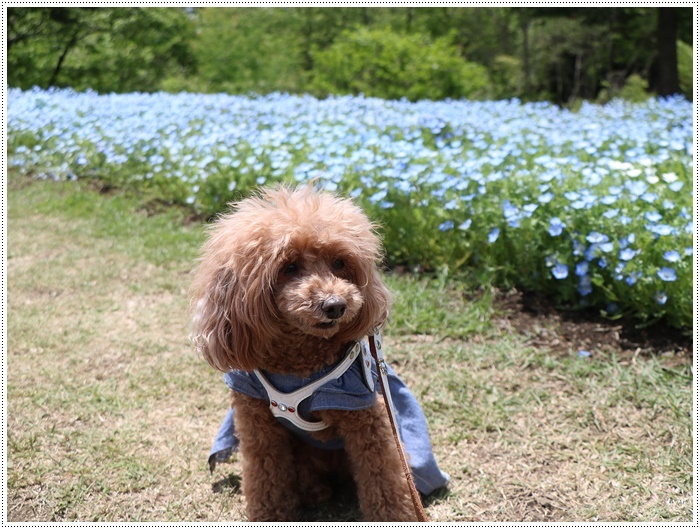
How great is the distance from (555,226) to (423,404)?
131 cm

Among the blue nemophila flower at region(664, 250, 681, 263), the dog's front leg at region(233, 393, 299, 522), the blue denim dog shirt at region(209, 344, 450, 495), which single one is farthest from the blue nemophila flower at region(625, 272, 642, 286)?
the dog's front leg at region(233, 393, 299, 522)

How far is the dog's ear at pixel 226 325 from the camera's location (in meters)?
2.02

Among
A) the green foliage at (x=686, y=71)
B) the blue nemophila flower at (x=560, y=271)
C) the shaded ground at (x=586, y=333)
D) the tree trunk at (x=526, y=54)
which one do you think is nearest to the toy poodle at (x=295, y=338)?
the shaded ground at (x=586, y=333)

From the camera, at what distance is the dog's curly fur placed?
1976mm

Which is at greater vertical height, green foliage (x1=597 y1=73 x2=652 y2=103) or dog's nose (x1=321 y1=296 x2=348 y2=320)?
dog's nose (x1=321 y1=296 x2=348 y2=320)

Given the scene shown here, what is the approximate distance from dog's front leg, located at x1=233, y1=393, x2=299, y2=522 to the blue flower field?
1.97 meters

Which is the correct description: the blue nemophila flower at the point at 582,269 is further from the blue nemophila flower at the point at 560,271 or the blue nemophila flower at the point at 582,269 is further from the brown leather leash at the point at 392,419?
the brown leather leash at the point at 392,419

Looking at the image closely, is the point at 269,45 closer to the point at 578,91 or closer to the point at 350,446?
the point at 578,91

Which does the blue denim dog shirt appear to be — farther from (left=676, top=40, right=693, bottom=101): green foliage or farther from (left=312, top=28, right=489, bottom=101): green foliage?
(left=676, top=40, right=693, bottom=101): green foliage

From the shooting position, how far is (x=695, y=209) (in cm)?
357

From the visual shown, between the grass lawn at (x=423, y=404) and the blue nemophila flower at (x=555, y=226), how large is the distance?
0.53m

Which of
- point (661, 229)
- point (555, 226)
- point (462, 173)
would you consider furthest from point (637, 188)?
point (462, 173)

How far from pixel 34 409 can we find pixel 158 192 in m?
3.53

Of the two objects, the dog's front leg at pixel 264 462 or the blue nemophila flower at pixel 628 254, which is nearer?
the dog's front leg at pixel 264 462
